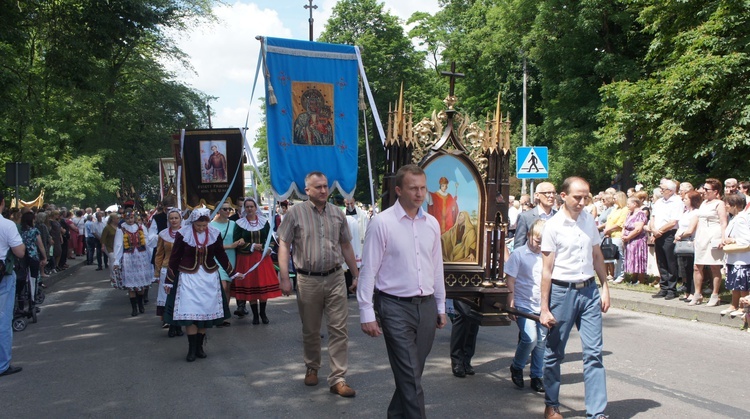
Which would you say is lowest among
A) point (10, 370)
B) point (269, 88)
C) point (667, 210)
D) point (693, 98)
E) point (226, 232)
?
point (10, 370)

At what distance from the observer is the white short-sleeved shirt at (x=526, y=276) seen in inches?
243

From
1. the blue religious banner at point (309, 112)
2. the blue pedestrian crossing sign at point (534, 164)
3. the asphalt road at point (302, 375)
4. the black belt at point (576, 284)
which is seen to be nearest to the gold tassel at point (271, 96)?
the blue religious banner at point (309, 112)

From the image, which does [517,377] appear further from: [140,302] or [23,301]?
[23,301]

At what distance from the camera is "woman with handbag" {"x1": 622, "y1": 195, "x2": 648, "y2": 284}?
12945 mm

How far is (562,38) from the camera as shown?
2848 centimetres

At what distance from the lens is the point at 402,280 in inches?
176

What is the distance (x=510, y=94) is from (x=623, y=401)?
108ft

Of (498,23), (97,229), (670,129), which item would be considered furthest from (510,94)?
(97,229)

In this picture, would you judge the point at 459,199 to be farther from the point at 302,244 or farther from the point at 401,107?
the point at 302,244

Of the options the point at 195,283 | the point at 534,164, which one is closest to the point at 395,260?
the point at 195,283

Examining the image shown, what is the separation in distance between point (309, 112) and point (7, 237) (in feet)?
12.1

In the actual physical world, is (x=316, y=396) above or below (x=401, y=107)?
below

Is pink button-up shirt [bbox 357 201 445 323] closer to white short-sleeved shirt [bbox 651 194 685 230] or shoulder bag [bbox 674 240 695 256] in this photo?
shoulder bag [bbox 674 240 695 256]

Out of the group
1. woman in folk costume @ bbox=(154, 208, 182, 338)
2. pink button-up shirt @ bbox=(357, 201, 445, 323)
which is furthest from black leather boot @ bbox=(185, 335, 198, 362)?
pink button-up shirt @ bbox=(357, 201, 445, 323)
